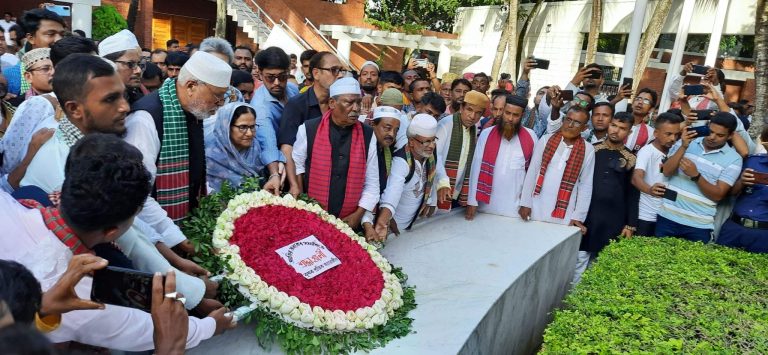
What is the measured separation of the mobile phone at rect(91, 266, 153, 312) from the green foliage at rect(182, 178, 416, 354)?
609 mm

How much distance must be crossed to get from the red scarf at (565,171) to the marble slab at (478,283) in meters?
0.22

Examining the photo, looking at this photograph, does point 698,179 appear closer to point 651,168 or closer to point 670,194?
point 670,194

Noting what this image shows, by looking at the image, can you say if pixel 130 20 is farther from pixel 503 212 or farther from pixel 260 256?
pixel 260 256

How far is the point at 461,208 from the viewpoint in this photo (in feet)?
16.3

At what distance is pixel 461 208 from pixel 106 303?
371cm

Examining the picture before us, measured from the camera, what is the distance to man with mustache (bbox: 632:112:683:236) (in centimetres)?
477

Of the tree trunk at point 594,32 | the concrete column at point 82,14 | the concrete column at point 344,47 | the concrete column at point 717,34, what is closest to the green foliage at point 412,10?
the concrete column at point 344,47

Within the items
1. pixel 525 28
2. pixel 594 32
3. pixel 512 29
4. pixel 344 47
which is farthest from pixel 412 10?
pixel 594 32

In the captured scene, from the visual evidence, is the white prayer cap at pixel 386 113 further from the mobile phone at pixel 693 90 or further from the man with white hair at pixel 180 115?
the mobile phone at pixel 693 90

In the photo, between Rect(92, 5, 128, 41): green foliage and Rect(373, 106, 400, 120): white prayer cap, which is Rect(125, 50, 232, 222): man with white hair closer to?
Rect(373, 106, 400, 120): white prayer cap

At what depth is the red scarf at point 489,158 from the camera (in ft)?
16.0

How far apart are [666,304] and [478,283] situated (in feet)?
3.55

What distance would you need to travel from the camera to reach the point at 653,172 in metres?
4.81

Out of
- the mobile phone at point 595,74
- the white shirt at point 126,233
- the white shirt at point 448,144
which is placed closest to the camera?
the white shirt at point 126,233
